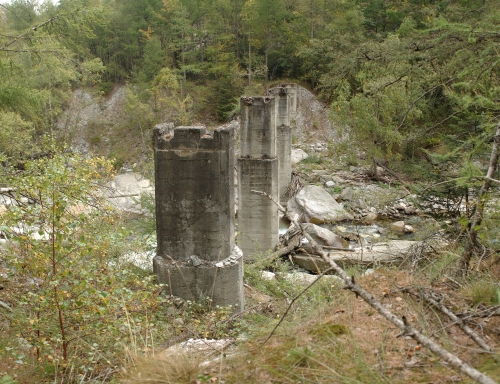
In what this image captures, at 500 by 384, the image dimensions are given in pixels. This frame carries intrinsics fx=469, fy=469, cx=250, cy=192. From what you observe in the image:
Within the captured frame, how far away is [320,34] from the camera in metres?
36.8

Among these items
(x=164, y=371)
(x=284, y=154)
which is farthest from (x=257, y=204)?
(x=164, y=371)

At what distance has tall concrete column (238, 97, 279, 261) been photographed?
14234 millimetres

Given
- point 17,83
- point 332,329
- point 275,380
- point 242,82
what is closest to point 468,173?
point 332,329

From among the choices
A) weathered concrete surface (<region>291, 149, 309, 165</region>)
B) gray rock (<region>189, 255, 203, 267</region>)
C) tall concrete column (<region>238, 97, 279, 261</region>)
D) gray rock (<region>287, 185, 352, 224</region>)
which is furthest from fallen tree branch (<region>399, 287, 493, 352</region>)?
weathered concrete surface (<region>291, 149, 309, 165</region>)

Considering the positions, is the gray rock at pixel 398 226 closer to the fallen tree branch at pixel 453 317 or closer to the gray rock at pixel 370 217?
the gray rock at pixel 370 217

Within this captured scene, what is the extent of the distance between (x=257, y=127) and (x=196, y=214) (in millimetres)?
7352

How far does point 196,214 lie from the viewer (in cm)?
749

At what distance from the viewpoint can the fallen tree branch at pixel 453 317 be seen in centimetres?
331

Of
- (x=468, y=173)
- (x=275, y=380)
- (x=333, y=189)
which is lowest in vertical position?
(x=333, y=189)

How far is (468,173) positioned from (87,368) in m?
3.96

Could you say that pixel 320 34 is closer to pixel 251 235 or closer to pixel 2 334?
pixel 251 235

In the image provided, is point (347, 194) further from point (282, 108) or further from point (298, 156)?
point (298, 156)

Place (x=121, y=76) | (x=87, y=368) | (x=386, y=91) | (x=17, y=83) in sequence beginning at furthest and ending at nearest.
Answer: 1. (x=121, y=76)
2. (x=386, y=91)
3. (x=17, y=83)
4. (x=87, y=368)

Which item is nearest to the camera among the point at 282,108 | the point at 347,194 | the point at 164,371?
the point at 164,371
